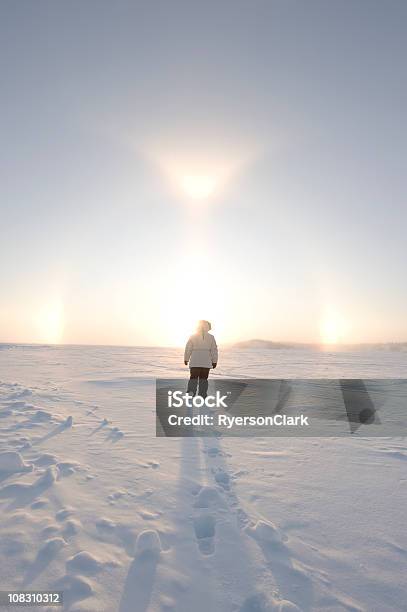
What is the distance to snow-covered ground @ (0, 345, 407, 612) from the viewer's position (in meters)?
2.15

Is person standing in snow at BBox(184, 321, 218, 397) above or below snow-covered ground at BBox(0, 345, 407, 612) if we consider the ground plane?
above

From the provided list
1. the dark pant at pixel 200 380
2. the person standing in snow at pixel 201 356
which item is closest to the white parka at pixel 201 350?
the person standing in snow at pixel 201 356

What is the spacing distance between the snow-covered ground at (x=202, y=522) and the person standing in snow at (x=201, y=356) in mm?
3312

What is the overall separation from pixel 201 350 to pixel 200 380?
0.83m

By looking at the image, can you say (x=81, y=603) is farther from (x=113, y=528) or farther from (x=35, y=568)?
(x=113, y=528)

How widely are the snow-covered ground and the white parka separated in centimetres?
330

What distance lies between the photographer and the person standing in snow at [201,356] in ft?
28.1

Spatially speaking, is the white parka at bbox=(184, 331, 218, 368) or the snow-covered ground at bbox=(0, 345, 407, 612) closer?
the snow-covered ground at bbox=(0, 345, 407, 612)

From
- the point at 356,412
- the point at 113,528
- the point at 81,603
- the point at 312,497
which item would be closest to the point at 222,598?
the point at 81,603

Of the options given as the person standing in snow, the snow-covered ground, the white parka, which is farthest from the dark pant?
the snow-covered ground

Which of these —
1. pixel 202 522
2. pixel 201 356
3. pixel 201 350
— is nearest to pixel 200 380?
pixel 201 356

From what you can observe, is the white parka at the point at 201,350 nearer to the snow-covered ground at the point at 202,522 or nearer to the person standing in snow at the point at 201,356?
the person standing in snow at the point at 201,356

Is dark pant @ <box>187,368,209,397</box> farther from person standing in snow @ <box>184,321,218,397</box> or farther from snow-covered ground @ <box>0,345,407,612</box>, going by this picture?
snow-covered ground @ <box>0,345,407,612</box>

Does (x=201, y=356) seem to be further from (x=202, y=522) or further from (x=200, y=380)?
(x=202, y=522)
